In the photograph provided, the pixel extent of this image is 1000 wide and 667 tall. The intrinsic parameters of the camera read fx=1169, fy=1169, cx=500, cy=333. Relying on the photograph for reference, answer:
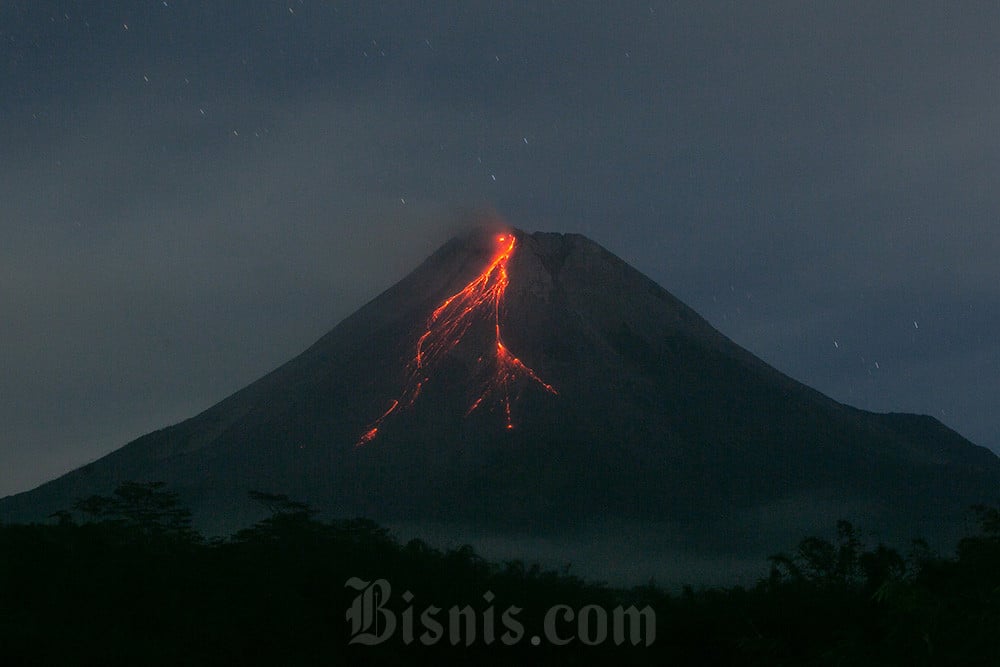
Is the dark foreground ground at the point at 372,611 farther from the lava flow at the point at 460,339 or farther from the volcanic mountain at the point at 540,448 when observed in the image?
the lava flow at the point at 460,339

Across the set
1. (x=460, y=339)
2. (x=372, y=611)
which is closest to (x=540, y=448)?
(x=460, y=339)

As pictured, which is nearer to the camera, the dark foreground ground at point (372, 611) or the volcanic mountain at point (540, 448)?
the dark foreground ground at point (372, 611)

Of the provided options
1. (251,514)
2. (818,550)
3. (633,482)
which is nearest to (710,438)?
(633,482)

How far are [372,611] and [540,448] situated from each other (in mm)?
143181

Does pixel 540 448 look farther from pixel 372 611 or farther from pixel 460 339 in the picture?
pixel 372 611

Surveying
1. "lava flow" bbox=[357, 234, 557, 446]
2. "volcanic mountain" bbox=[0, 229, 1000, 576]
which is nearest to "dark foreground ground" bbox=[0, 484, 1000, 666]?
"volcanic mountain" bbox=[0, 229, 1000, 576]

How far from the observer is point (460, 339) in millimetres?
181375

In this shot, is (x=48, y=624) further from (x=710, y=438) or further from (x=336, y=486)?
(x=710, y=438)

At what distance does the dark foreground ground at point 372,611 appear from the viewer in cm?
1866

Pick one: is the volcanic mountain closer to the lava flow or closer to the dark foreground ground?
the lava flow

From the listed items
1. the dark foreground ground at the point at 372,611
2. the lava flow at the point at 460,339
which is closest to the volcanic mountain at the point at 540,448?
the lava flow at the point at 460,339

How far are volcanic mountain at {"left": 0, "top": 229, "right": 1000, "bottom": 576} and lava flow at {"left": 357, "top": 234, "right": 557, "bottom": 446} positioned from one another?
32cm

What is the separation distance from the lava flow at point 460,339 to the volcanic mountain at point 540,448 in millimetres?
323

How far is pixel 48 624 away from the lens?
19.4 meters
